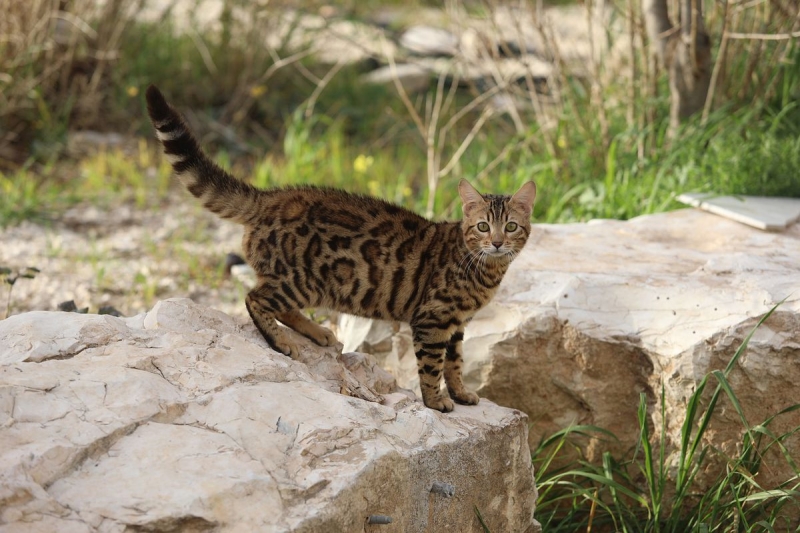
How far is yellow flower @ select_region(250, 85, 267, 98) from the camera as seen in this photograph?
29.9ft

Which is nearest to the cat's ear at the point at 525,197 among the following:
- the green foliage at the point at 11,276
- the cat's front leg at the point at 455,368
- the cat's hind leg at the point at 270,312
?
the cat's front leg at the point at 455,368

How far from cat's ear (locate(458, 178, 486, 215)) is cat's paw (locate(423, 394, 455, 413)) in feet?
3.01

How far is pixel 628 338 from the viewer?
4.30 metres

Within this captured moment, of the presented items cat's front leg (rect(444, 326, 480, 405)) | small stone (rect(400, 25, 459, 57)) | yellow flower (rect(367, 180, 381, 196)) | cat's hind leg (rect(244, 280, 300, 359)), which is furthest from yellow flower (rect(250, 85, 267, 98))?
cat's front leg (rect(444, 326, 480, 405))

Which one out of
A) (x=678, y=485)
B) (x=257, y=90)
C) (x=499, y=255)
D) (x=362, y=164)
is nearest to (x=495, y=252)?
(x=499, y=255)

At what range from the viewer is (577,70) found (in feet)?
31.2

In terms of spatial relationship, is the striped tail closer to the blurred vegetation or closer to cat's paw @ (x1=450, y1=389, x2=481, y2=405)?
cat's paw @ (x1=450, y1=389, x2=481, y2=405)

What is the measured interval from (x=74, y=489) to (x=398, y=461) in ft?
3.40

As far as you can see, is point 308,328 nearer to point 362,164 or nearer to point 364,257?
point 364,257

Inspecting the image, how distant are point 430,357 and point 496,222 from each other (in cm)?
70

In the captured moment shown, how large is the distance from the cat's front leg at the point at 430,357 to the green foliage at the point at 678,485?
643mm

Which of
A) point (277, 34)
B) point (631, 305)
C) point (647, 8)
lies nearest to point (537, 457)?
point (631, 305)

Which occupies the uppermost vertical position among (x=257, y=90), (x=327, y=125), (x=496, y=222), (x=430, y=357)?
(x=257, y=90)

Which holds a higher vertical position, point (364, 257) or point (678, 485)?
point (364, 257)
